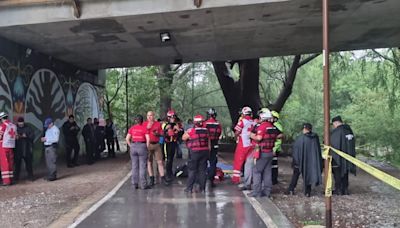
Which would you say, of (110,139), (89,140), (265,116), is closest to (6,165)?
(89,140)

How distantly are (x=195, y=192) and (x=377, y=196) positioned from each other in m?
4.05

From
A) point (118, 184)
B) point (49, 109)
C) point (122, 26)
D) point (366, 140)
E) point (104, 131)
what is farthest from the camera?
point (366, 140)


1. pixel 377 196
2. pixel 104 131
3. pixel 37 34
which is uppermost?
pixel 37 34

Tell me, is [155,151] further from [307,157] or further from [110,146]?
[110,146]

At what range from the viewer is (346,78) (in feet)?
110

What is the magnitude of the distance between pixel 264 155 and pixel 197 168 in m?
1.60

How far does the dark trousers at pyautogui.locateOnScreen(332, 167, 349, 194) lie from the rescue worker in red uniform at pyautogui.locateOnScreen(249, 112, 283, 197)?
1592 mm

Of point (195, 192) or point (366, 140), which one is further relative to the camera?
point (366, 140)

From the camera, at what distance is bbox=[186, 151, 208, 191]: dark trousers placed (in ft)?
33.0

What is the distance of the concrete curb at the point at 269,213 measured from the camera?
23.3 feet

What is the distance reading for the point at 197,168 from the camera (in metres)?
10.1

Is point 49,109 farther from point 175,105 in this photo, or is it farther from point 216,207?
point 175,105

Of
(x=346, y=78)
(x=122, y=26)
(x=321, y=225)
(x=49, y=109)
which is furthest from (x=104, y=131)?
(x=346, y=78)

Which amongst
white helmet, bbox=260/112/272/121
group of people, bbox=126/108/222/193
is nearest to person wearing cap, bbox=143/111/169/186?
group of people, bbox=126/108/222/193
